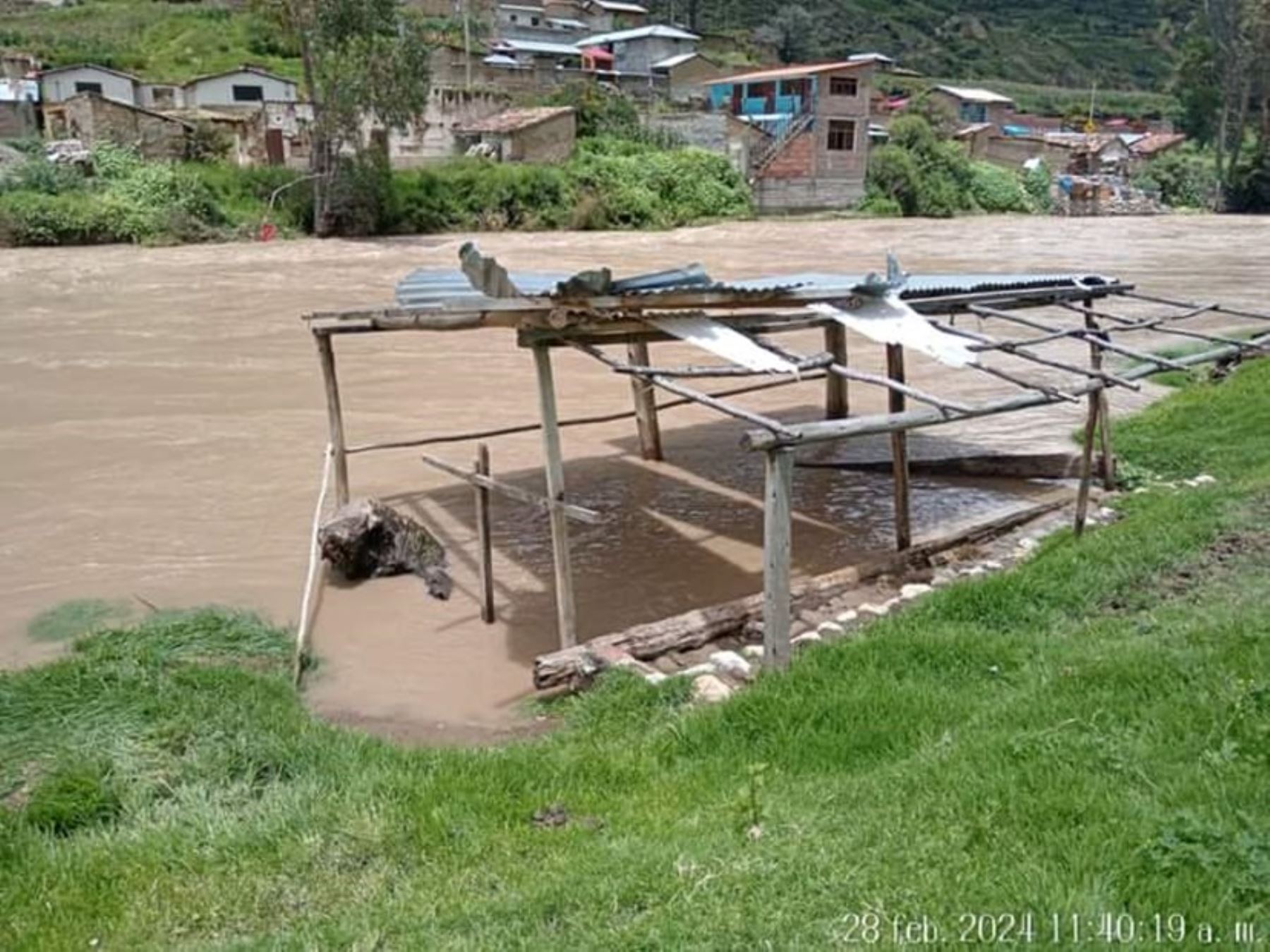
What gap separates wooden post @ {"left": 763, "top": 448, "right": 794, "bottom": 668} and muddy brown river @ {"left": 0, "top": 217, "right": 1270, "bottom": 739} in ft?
5.32

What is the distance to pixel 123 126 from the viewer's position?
34781 mm

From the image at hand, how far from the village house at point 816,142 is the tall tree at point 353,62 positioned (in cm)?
1670

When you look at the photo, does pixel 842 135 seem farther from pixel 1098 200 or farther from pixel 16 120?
pixel 16 120

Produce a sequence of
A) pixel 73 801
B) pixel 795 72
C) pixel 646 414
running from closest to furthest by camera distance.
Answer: pixel 73 801
pixel 646 414
pixel 795 72

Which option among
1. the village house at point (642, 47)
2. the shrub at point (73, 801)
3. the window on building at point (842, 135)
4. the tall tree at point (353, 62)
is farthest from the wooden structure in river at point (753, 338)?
the village house at point (642, 47)

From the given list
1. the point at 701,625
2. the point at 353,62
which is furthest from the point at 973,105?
the point at 701,625

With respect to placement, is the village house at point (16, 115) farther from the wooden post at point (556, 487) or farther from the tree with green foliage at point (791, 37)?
the tree with green foliage at point (791, 37)

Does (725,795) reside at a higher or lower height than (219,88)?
lower

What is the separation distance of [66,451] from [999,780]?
11734 millimetres

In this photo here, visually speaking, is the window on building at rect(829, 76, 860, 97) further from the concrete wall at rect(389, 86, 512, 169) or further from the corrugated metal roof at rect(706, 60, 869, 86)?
the concrete wall at rect(389, 86, 512, 169)

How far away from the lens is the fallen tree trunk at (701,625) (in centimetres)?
638

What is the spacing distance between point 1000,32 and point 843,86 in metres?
67.4

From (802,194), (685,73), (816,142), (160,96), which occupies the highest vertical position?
(685,73)

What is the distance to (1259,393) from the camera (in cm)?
1156
